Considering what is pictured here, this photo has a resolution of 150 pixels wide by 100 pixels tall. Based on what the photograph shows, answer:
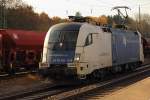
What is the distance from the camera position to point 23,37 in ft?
85.8

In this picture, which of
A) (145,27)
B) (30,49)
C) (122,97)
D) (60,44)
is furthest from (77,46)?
(145,27)

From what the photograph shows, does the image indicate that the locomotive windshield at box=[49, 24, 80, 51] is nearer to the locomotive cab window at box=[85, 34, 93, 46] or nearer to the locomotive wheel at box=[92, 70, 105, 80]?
the locomotive cab window at box=[85, 34, 93, 46]

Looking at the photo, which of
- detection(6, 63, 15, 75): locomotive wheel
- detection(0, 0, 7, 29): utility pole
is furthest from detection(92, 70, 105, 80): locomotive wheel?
detection(0, 0, 7, 29): utility pole

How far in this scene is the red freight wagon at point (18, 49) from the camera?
24.7m

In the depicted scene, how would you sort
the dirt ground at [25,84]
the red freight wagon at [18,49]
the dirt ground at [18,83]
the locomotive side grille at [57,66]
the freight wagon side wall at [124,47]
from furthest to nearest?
1. the red freight wagon at [18,49]
2. the freight wagon side wall at [124,47]
3. the locomotive side grille at [57,66]
4. the dirt ground at [18,83]
5. the dirt ground at [25,84]

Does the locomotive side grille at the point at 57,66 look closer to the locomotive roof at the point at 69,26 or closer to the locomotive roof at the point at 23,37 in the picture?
the locomotive roof at the point at 69,26

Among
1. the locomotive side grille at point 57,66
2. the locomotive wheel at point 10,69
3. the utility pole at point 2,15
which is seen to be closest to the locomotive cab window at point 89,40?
the locomotive side grille at point 57,66

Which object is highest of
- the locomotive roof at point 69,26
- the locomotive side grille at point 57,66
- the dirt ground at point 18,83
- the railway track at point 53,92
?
the locomotive roof at point 69,26

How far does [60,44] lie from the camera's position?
19.6 m

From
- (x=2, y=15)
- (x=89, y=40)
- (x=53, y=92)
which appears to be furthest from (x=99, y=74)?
(x=2, y=15)

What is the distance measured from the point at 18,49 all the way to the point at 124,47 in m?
6.74

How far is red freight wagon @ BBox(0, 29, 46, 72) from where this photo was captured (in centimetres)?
2466

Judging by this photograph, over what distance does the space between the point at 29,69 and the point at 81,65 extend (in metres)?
9.54

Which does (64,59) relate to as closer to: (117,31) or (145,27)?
(117,31)
